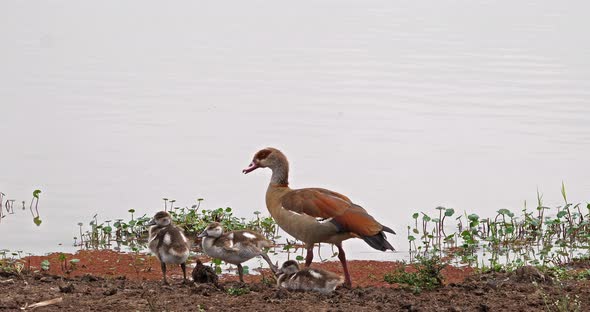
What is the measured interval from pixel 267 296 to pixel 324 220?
196 cm

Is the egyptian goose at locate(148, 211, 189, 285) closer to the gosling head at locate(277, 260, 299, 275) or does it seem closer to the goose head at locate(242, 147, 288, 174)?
the gosling head at locate(277, 260, 299, 275)

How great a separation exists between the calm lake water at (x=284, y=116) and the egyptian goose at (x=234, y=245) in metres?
2.87

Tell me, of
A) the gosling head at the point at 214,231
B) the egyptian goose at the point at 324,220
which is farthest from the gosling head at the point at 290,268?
the gosling head at the point at 214,231

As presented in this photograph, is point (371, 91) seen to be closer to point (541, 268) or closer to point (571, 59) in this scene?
point (571, 59)

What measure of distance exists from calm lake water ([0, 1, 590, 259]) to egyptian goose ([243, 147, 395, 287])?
2.22 meters

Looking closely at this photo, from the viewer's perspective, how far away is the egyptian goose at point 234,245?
435 inches

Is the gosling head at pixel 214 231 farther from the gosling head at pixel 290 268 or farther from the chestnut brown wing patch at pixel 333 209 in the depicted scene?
the gosling head at pixel 290 268

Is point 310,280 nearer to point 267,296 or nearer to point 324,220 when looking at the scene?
point 267,296

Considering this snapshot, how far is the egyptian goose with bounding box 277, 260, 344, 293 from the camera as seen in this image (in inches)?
393

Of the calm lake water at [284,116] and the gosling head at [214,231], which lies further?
the calm lake water at [284,116]

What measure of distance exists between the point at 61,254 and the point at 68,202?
9.17ft

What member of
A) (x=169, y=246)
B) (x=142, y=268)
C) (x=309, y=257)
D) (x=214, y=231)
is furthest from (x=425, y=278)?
(x=142, y=268)

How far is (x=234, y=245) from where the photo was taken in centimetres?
1105

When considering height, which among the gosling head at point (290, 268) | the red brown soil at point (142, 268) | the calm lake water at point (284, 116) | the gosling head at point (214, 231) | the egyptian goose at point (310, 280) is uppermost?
the calm lake water at point (284, 116)
